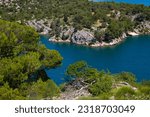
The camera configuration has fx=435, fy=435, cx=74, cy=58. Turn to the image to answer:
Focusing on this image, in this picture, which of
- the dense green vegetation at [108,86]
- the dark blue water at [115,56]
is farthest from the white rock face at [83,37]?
the dense green vegetation at [108,86]

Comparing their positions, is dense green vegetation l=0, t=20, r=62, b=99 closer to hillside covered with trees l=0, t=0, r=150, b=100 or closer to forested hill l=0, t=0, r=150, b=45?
hillside covered with trees l=0, t=0, r=150, b=100

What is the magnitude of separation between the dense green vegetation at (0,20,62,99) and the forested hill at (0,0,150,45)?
6559cm

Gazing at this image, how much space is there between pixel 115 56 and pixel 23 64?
193 ft

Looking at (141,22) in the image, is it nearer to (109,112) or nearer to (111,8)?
(111,8)

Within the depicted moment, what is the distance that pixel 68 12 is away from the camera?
103 metres

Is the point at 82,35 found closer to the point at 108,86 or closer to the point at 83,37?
the point at 83,37

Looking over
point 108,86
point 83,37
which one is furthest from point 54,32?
point 108,86

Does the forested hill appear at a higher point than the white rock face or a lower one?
higher


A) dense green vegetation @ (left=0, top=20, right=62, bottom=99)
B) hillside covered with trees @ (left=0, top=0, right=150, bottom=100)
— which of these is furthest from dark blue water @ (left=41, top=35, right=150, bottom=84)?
dense green vegetation @ (left=0, top=20, right=62, bottom=99)

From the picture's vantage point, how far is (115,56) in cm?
7831

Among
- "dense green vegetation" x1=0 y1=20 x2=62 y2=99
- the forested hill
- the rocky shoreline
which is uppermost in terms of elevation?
"dense green vegetation" x1=0 y1=20 x2=62 y2=99

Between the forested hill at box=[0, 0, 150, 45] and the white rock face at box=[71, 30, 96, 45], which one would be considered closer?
the white rock face at box=[71, 30, 96, 45]

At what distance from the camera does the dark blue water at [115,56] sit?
222ft

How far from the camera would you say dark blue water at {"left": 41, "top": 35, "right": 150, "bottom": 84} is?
6764cm
